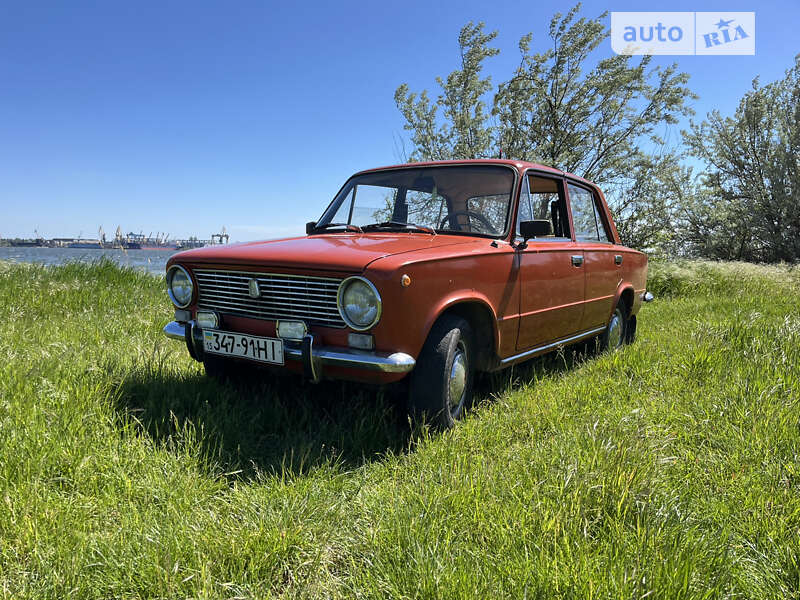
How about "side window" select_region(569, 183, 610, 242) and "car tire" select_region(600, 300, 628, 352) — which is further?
"car tire" select_region(600, 300, 628, 352)

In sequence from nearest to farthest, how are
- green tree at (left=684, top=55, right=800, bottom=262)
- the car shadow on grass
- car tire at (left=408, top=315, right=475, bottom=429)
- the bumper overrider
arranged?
the bumper overrider, the car shadow on grass, car tire at (left=408, top=315, right=475, bottom=429), green tree at (left=684, top=55, right=800, bottom=262)

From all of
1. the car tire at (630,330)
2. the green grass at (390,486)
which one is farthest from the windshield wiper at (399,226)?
the car tire at (630,330)

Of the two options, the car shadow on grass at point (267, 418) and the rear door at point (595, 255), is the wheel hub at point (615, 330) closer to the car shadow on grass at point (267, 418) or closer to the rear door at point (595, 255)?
the rear door at point (595, 255)

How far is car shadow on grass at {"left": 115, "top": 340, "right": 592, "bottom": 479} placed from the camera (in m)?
2.55

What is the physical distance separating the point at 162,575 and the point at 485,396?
8.05 ft

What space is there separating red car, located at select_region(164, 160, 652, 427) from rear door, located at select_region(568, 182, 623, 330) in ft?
0.12

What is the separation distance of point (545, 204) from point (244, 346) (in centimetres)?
266

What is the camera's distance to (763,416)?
2809 millimetres

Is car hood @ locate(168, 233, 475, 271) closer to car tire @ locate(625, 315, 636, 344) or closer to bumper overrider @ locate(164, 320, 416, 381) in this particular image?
bumper overrider @ locate(164, 320, 416, 381)

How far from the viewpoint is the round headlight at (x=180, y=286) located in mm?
3216

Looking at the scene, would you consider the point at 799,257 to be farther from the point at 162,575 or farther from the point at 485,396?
the point at 162,575

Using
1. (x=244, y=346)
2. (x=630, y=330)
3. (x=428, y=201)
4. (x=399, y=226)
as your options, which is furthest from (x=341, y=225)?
(x=630, y=330)

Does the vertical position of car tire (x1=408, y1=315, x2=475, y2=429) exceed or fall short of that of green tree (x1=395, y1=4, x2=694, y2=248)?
it falls short

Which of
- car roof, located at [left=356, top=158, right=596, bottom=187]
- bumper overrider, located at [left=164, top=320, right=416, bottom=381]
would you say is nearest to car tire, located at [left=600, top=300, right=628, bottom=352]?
car roof, located at [left=356, top=158, right=596, bottom=187]
